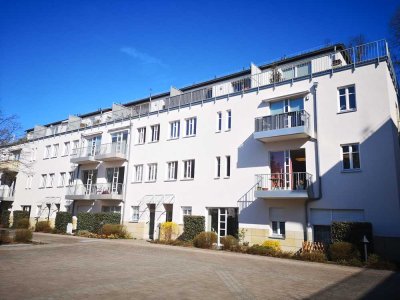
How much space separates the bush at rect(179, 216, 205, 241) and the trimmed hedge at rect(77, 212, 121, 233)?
24.9 feet

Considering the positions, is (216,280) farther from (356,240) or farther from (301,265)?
(356,240)

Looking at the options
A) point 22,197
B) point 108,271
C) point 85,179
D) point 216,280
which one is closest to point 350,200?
point 216,280

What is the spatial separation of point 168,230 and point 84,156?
13068 mm

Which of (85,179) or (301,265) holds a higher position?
(85,179)

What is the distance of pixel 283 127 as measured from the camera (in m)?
19.3

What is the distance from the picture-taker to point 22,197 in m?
37.8

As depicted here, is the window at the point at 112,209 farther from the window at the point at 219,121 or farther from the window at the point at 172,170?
the window at the point at 219,121

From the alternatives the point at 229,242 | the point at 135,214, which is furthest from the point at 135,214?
the point at 229,242

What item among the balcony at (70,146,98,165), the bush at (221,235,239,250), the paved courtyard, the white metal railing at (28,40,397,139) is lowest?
the paved courtyard

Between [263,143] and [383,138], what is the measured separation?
6.67 meters

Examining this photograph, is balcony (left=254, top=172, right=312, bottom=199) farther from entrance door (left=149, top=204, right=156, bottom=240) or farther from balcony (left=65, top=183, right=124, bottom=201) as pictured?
balcony (left=65, top=183, right=124, bottom=201)

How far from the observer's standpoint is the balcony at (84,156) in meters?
30.4

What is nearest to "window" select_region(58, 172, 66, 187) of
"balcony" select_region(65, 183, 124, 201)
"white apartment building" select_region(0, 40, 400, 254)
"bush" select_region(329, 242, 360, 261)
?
"white apartment building" select_region(0, 40, 400, 254)

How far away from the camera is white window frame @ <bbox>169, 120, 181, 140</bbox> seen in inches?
1024
